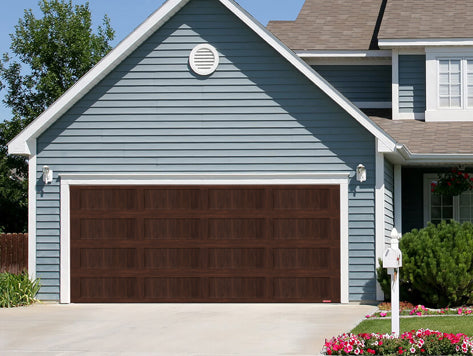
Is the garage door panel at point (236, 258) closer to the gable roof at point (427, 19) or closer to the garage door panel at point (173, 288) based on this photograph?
the garage door panel at point (173, 288)

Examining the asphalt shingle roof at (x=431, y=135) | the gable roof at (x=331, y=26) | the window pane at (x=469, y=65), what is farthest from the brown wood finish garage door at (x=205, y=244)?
the gable roof at (x=331, y=26)

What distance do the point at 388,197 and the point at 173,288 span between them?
4.52 metres

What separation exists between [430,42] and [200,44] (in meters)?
5.56

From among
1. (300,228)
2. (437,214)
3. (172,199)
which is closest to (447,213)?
(437,214)

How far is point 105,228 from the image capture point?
1691 centimetres

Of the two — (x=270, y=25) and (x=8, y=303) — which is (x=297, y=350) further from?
(x=270, y=25)

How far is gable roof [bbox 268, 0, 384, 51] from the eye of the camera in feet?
68.8

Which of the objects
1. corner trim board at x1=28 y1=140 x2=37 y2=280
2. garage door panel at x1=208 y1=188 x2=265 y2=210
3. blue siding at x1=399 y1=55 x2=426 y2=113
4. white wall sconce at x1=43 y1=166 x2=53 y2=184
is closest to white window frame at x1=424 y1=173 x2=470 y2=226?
blue siding at x1=399 y1=55 x2=426 y2=113

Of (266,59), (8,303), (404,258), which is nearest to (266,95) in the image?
(266,59)

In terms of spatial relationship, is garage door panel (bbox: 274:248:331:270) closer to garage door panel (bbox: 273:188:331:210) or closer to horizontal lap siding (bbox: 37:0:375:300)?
horizontal lap siding (bbox: 37:0:375:300)

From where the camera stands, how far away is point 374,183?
1653 cm

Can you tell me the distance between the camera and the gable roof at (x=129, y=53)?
16.2 metres

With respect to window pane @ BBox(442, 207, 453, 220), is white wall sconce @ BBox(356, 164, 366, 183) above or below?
above

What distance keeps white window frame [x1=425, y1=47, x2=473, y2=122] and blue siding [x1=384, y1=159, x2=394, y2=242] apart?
1.93 metres
